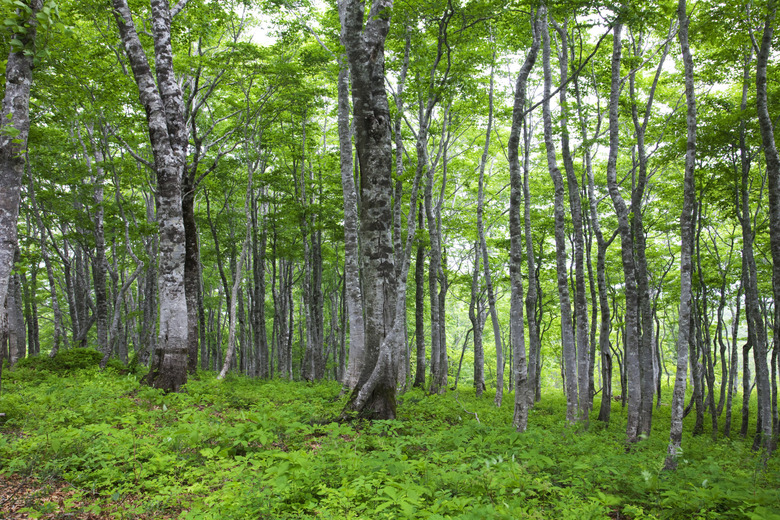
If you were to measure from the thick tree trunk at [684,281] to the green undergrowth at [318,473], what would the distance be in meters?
0.90

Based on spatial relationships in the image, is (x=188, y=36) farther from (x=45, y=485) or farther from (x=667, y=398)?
(x=667, y=398)

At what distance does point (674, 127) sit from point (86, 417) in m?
15.9

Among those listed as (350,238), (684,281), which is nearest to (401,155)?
(350,238)

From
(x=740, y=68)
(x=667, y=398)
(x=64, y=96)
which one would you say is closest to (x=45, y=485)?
(x=64, y=96)

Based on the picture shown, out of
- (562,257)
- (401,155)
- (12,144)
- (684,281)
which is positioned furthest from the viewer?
(401,155)

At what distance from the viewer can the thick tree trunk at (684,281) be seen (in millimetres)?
7141

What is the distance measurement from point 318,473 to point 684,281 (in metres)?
7.35

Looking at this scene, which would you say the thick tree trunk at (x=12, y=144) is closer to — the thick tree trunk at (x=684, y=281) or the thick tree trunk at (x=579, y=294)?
the thick tree trunk at (x=684, y=281)

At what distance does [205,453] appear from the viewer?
4.39 m

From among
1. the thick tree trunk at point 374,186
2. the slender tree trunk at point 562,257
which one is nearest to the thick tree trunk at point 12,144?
the thick tree trunk at point 374,186

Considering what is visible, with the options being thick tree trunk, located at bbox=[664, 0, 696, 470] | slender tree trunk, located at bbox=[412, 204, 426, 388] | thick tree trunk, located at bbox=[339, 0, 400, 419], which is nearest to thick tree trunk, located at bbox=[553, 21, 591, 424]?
thick tree trunk, located at bbox=[664, 0, 696, 470]

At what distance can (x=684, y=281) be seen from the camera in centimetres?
770

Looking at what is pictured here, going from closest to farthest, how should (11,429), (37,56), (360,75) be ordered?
(37,56) < (11,429) < (360,75)

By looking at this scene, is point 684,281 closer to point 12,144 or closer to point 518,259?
point 518,259
